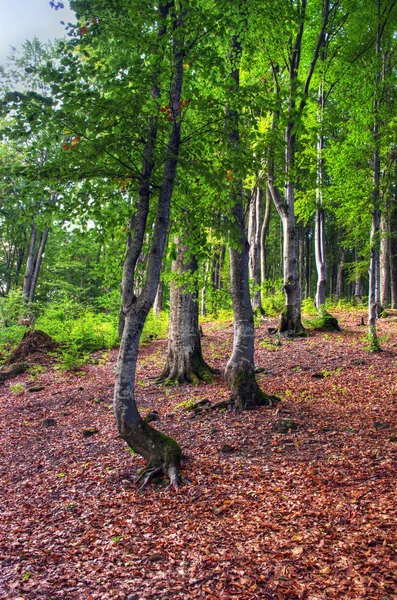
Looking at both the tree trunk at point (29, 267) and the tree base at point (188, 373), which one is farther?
the tree trunk at point (29, 267)

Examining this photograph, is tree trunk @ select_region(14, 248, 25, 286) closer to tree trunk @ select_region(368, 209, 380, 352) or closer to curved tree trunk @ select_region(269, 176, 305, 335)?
curved tree trunk @ select_region(269, 176, 305, 335)

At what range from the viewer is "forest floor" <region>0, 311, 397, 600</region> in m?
2.93

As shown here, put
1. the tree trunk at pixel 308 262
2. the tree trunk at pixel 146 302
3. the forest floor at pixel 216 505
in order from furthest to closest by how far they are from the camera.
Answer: the tree trunk at pixel 308 262, the tree trunk at pixel 146 302, the forest floor at pixel 216 505

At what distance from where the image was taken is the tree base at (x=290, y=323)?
12664mm

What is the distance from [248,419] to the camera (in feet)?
20.2

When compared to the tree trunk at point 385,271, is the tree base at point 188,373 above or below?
below

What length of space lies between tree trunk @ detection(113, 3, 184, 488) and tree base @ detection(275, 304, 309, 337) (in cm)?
848

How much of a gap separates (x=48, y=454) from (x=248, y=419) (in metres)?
3.32

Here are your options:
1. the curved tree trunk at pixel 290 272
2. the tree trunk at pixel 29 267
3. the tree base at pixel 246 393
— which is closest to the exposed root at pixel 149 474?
the tree base at pixel 246 393

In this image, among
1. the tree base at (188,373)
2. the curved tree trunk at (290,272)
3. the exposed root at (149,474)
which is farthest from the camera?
the curved tree trunk at (290,272)

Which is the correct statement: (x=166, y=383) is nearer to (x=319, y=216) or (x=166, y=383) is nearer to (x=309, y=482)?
(x=309, y=482)

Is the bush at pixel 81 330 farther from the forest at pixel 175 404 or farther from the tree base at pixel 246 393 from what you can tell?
the tree base at pixel 246 393

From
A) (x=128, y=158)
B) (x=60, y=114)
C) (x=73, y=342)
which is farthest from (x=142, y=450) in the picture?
(x=73, y=342)

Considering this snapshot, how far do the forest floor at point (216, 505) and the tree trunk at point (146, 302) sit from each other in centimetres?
38
